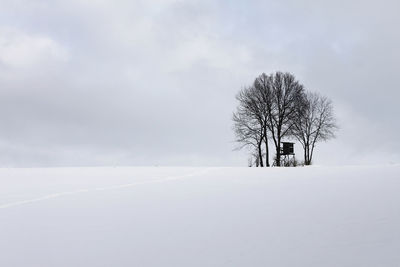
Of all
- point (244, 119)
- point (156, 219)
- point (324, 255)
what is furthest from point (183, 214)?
point (244, 119)

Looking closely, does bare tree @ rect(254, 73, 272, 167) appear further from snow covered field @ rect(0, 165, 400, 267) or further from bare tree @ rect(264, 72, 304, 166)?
snow covered field @ rect(0, 165, 400, 267)

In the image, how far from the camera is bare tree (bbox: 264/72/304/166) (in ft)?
110

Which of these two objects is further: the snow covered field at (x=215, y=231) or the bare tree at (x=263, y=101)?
the bare tree at (x=263, y=101)

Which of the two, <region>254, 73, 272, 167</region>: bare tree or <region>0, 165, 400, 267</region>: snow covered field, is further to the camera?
<region>254, 73, 272, 167</region>: bare tree

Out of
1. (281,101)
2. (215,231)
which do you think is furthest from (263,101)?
(215,231)

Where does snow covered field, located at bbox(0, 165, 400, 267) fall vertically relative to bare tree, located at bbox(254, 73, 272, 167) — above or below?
below

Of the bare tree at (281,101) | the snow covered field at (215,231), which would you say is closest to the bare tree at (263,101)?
the bare tree at (281,101)

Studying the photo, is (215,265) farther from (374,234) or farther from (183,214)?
(183,214)

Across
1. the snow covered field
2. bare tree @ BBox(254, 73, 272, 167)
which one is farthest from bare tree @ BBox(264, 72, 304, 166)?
the snow covered field

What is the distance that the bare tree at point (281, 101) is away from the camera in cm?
3359

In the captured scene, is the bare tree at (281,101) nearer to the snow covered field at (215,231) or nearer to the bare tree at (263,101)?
the bare tree at (263,101)

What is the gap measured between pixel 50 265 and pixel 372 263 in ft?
9.18

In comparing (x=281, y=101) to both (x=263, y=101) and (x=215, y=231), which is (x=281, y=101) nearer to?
(x=263, y=101)

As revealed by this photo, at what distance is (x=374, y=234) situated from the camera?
301cm
